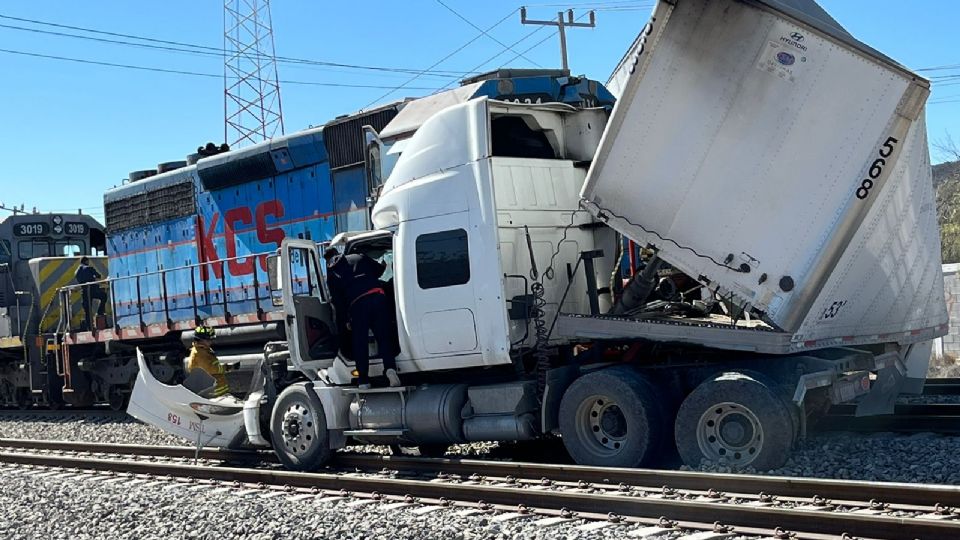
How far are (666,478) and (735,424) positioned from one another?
0.80 meters

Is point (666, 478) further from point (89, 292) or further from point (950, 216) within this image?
point (950, 216)

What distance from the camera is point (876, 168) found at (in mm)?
6906

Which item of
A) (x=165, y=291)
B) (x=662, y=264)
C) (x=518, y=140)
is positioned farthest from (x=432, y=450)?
(x=165, y=291)

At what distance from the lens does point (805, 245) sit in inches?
280

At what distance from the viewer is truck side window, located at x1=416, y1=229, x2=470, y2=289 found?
8508 millimetres

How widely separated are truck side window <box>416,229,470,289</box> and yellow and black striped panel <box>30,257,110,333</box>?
1214 centimetres

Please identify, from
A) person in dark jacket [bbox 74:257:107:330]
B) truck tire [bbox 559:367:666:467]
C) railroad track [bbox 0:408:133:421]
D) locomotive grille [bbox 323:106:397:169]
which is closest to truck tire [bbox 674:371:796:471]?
truck tire [bbox 559:367:666:467]

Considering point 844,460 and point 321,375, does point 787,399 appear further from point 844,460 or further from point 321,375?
point 321,375

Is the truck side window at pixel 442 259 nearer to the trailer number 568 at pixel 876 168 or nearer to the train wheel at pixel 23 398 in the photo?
the trailer number 568 at pixel 876 168

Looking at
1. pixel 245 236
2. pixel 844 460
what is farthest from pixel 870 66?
pixel 245 236

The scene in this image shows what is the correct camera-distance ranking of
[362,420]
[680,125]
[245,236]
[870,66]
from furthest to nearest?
[245,236]
[362,420]
[680,125]
[870,66]

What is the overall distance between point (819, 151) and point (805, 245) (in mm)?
→ 697

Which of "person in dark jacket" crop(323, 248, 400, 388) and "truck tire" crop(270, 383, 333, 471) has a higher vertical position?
"person in dark jacket" crop(323, 248, 400, 388)

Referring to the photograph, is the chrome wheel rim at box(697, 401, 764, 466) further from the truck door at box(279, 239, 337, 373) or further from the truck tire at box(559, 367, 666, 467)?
the truck door at box(279, 239, 337, 373)
